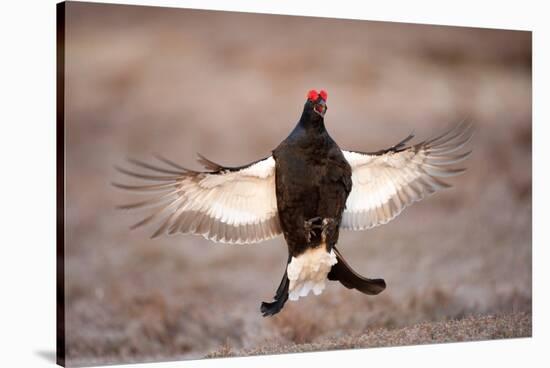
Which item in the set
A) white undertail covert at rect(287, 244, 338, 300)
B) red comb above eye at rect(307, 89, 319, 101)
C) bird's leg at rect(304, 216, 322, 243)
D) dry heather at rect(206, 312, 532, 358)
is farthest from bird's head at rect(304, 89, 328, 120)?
dry heather at rect(206, 312, 532, 358)

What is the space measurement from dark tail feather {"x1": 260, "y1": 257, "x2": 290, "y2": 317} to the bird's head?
0.93 m

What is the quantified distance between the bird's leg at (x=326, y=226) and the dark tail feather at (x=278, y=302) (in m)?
0.31

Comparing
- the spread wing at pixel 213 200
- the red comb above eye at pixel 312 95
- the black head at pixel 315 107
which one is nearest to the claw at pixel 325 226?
the spread wing at pixel 213 200

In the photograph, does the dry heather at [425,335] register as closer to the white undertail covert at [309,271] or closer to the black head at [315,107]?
the white undertail covert at [309,271]

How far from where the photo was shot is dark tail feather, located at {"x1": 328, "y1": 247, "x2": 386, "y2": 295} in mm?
5508

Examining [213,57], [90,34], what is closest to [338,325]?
[213,57]

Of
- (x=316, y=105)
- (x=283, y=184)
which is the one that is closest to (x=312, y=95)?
(x=316, y=105)

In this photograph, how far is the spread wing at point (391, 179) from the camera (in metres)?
5.51

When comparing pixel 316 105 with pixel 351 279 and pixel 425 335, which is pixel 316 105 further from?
pixel 425 335

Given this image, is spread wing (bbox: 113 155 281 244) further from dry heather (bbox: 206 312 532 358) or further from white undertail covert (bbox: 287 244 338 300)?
dry heather (bbox: 206 312 532 358)

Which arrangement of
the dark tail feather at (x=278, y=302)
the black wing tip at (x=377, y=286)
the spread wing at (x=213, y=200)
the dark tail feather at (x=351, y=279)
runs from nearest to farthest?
the spread wing at (x=213, y=200) < the dark tail feather at (x=278, y=302) < the dark tail feather at (x=351, y=279) < the black wing tip at (x=377, y=286)

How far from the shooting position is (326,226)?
17.7ft

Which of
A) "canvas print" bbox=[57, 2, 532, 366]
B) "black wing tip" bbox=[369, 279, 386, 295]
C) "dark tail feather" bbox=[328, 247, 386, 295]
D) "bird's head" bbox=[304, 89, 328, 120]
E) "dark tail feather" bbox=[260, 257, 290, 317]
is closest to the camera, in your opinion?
"canvas print" bbox=[57, 2, 532, 366]

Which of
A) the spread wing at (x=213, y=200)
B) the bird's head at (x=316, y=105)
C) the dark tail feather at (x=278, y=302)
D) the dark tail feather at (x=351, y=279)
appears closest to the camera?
the spread wing at (x=213, y=200)
